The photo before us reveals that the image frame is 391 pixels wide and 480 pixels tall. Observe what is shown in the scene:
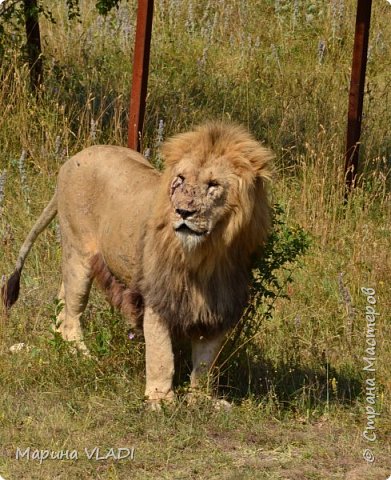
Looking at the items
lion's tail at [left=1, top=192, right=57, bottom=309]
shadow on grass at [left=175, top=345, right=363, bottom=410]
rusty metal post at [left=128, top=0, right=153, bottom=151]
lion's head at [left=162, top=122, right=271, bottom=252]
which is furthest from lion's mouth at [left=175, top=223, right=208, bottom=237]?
rusty metal post at [left=128, top=0, right=153, bottom=151]

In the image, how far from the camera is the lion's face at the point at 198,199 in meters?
4.27

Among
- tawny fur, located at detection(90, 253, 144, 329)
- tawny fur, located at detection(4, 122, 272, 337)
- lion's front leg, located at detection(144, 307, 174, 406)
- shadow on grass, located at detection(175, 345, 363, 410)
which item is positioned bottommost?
shadow on grass, located at detection(175, 345, 363, 410)

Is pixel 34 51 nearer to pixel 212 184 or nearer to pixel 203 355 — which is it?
pixel 203 355

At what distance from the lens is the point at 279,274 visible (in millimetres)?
6336

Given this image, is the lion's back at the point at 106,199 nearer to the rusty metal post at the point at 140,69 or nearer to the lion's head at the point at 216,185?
the lion's head at the point at 216,185

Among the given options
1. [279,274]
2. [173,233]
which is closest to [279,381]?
[173,233]

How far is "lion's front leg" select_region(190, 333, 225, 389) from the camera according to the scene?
4762 millimetres

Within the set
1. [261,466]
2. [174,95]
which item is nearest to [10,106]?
[174,95]

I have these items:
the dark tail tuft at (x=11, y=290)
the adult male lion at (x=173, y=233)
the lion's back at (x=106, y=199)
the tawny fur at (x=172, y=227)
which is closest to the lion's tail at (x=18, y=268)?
the dark tail tuft at (x=11, y=290)

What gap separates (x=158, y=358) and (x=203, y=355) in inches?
8.4

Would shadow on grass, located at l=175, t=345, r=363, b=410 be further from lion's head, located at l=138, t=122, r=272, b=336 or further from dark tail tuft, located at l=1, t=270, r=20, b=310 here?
dark tail tuft, located at l=1, t=270, r=20, b=310

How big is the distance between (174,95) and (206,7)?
6.66ft

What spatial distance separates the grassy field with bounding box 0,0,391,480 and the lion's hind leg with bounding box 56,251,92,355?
0.28 feet

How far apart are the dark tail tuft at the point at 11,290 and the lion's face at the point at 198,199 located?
4.65 feet
